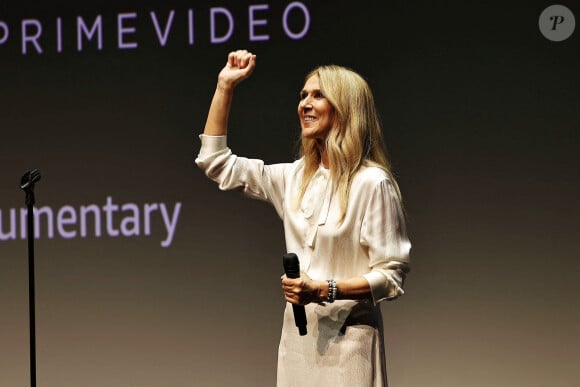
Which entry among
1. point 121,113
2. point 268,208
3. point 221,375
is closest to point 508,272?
point 268,208

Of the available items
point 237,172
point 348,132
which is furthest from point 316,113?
point 237,172

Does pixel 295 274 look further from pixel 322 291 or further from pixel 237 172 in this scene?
pixel 237 172

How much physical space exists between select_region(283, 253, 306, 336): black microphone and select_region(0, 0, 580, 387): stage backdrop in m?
1.89

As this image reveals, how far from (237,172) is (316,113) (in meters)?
0.31

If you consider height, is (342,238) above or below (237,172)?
below

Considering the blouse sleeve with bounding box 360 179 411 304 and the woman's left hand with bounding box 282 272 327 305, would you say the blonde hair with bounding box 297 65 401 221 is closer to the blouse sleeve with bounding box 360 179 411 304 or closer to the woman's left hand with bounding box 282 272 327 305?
the blouse sleeve with bounding box 360 179 411 304

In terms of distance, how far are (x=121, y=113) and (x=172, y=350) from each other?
1.19 metres

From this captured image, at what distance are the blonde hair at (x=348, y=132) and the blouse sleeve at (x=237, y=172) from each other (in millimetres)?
157

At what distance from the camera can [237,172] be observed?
8.18 ft

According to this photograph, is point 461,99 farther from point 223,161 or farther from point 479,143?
point 223,161

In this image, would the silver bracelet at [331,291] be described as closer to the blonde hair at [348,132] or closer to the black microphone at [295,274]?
the black microphone at [295,274]

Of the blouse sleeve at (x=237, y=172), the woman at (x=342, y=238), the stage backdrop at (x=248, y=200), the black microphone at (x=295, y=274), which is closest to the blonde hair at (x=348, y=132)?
the woman at (x=342, y=238)

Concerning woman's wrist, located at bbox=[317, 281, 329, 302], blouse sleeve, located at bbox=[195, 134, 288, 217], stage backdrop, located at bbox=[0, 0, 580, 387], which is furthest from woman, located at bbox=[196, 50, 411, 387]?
stage backdrop, located at bbox=[0, 0, 580, 387]

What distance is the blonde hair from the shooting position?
7.59 feet
